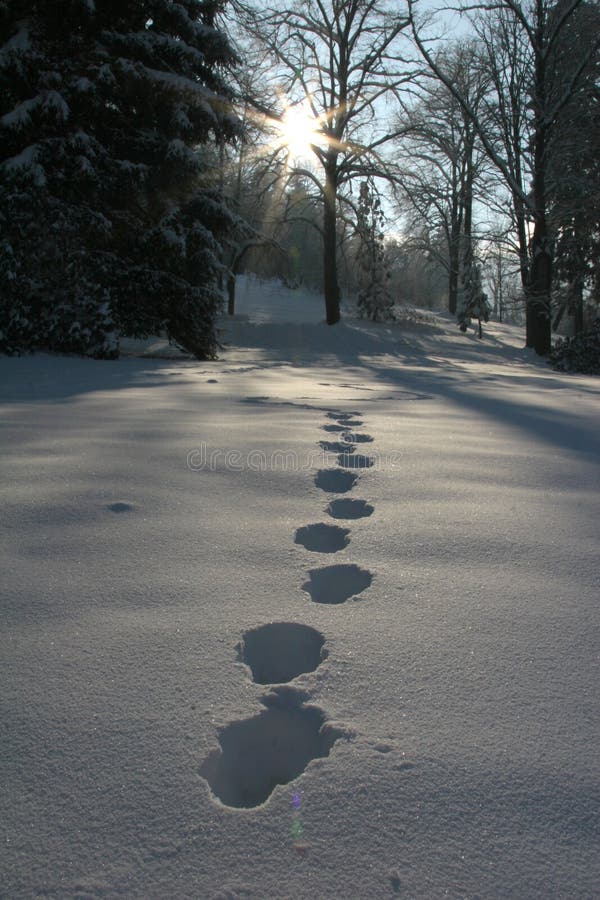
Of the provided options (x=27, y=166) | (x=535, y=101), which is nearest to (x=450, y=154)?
(x=535, y=101)

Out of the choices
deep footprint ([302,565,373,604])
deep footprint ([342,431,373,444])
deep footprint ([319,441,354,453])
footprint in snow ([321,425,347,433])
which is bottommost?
deep footprint ([302,565,373,604])

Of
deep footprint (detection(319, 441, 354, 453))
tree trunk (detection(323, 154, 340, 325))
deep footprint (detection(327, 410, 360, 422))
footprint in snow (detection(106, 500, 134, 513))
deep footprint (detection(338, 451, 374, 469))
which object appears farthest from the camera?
tree trunk (detection(323, 154, 340, 325))

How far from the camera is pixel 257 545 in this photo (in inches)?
52.3

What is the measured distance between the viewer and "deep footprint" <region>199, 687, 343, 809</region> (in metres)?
0.70

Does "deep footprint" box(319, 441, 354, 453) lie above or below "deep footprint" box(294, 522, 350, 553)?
above

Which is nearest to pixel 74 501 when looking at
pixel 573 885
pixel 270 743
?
pixel 270 743

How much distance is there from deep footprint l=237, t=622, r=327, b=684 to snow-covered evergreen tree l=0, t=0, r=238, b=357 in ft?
18.9

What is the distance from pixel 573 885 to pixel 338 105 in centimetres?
1577

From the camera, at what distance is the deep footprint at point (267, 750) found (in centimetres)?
70

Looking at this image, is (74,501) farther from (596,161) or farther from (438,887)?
(596,161)

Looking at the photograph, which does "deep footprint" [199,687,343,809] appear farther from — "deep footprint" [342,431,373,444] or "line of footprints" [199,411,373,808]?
"deep footprint" [342,431,373,444]

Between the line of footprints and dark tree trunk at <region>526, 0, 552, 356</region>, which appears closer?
the line of footprints

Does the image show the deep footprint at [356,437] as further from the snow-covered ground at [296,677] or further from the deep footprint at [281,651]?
the deep footprint at [281,651]

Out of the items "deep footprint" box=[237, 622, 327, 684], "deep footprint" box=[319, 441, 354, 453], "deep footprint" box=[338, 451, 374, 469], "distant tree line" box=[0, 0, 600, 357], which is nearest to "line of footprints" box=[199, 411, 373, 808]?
"deep footprint" box=[237, 622, 327, 684]
